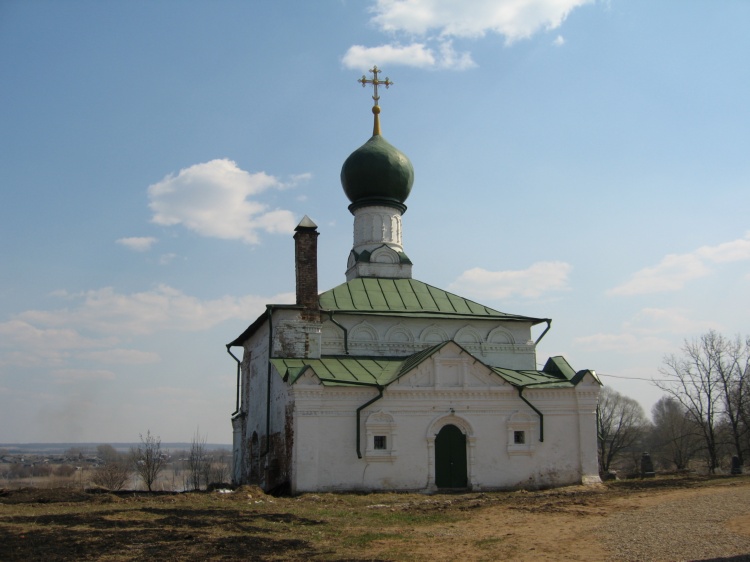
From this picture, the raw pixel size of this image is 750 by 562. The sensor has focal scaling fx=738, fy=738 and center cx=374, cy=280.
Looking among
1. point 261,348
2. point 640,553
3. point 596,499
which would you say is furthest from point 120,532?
point 261,348

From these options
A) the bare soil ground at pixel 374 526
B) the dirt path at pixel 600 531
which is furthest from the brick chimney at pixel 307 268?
the dirt path at pixel 600 531

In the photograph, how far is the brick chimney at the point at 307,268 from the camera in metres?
17.8

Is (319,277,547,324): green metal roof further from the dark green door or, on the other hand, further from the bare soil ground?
the bare soil ground

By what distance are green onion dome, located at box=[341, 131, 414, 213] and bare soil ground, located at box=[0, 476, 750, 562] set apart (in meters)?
10.8

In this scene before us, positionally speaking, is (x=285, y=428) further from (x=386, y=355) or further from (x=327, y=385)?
(x=386, y=355)

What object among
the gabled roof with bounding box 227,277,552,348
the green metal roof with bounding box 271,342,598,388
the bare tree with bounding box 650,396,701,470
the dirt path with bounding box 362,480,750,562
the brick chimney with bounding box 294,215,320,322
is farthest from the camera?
the bare tree with bounding box 650,396,701,470

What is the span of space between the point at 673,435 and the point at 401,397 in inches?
Answer: 1507

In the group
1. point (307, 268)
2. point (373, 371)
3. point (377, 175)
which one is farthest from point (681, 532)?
point (377, 175)

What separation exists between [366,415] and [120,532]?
7.28 meters

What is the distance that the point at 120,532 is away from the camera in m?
9.64

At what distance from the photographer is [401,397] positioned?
54.1 feet

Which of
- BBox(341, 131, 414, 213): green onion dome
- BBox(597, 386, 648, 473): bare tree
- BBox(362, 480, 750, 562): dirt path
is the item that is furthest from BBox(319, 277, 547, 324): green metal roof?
BBox(597, 386, 648, 473): bare tree

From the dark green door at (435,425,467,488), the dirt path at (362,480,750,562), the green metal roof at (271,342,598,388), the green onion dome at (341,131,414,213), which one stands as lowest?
the dirt path at (362,480,750,562)

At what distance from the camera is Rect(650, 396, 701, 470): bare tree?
39.0 metres
